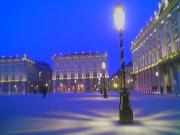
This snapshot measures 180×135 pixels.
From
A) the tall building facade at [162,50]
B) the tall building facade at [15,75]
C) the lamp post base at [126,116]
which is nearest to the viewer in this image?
the lamp post base at [126,116]

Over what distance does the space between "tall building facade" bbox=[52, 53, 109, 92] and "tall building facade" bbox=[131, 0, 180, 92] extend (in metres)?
46.6

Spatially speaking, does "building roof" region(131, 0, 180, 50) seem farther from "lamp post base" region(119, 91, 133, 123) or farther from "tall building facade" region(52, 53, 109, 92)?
"tall building facade" region(52, 53, 109, 92)

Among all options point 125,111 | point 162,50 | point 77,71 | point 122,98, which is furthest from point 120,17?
point 77,71

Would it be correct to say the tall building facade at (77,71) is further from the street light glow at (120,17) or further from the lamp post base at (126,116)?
the lamp post base at (126,116)

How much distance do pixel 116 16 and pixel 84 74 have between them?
4746 inches

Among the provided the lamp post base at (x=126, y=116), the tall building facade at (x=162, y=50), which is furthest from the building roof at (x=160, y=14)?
the lamp post base at (x=126, y=116)

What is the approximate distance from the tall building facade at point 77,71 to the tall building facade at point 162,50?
46.6 metres

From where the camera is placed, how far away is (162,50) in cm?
6016

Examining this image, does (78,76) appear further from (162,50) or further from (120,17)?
(120,17)

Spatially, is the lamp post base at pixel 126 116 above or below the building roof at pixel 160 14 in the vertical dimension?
below

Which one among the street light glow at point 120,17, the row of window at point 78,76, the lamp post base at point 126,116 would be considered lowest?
the lamp post base at point 126,116

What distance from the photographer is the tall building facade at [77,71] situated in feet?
434

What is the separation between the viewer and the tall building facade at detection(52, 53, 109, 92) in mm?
132375

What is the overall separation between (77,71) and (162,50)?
252ft
